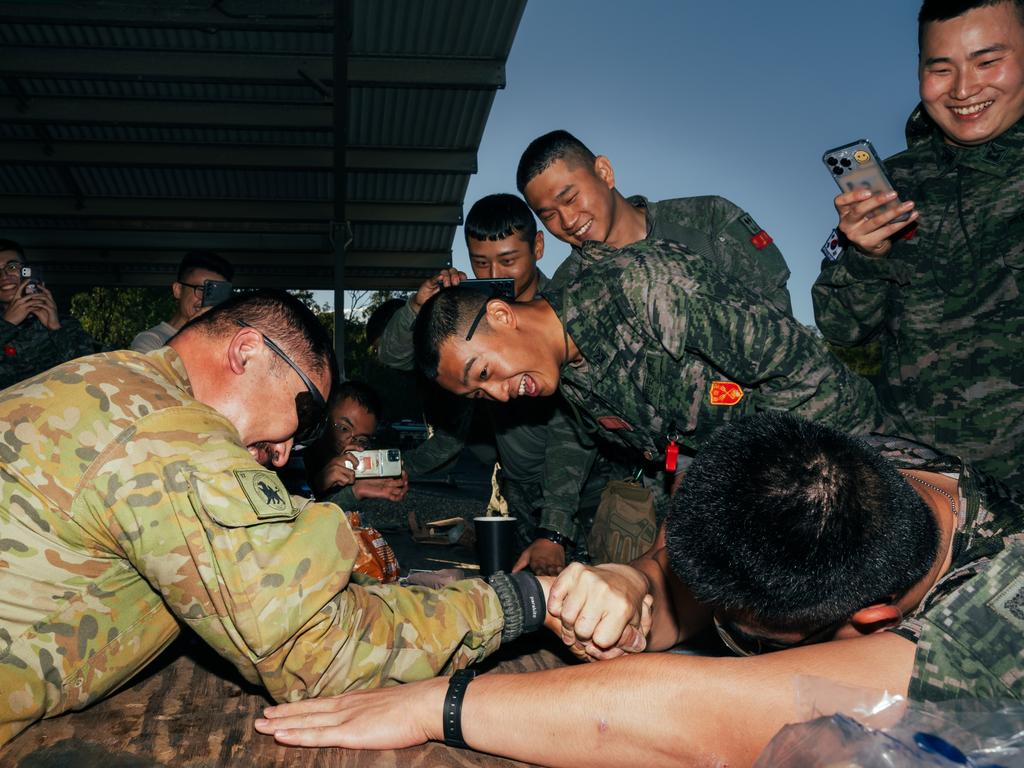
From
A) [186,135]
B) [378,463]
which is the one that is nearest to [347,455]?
[378,463]

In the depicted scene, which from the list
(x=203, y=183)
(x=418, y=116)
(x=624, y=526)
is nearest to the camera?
(x=624, y=526)

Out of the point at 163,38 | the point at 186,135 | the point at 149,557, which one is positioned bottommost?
the point at 149,557

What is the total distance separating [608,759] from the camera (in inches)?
59.4

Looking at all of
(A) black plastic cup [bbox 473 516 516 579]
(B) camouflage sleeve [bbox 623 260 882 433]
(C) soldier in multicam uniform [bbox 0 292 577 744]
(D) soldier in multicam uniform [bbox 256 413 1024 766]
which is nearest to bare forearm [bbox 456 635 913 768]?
(D) soldier in multicam uniform [bbox 256 413 1024 766]

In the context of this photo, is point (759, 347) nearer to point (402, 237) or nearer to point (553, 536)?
point (553, 536)

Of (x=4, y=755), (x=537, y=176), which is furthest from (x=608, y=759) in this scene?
(x=537, y=176)

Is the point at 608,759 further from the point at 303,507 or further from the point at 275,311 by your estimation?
the point at 275,311

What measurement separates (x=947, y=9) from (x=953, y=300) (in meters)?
0.84

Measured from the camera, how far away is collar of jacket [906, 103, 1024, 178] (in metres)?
2.44

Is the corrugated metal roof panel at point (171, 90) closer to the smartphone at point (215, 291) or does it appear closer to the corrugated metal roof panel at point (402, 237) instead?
the corrugated metal roof panel at point (402, 237)

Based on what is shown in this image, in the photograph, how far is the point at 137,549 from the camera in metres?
1.61

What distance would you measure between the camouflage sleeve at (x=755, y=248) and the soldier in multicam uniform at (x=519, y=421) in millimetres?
959

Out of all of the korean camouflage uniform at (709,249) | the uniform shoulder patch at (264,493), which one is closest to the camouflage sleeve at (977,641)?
the uniform shoulder patch at (264,493)

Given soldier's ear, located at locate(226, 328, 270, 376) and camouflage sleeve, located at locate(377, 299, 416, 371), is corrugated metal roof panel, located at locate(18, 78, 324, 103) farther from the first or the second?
soldier's ear, located at locate(226, 328, 270, 376)
